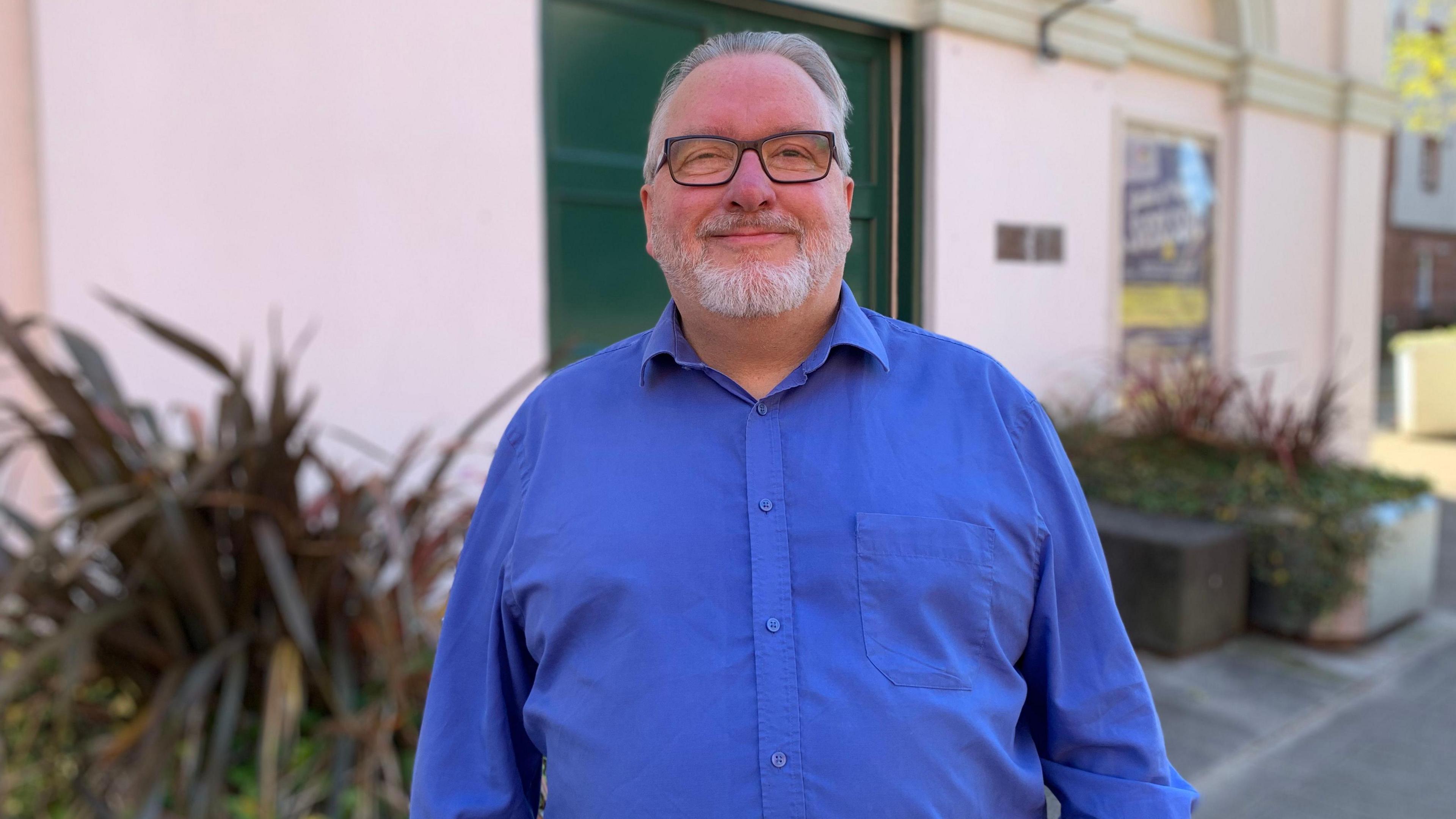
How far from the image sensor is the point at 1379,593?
5281mm

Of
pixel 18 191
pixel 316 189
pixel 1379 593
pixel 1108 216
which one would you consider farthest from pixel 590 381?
pixel 1379 593

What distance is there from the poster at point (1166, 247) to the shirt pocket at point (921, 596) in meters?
5.36

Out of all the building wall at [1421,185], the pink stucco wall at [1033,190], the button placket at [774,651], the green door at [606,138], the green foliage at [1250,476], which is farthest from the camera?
the building wall at [1421,185]

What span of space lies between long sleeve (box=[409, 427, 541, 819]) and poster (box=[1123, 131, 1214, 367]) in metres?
5.48

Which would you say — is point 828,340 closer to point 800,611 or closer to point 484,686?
point 800,611

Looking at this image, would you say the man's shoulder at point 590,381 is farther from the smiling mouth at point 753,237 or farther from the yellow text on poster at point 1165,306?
the yellow text on poster at point 1165,306

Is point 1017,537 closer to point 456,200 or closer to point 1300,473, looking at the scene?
point 456,200

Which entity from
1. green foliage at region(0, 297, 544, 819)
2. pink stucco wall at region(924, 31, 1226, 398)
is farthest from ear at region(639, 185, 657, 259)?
pink stucco wall at region(924, 31, 1226, 398)

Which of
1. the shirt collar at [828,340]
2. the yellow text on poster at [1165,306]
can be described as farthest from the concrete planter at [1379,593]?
the shirt collar at [828,340]

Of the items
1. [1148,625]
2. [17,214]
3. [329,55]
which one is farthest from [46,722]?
[1148,625]

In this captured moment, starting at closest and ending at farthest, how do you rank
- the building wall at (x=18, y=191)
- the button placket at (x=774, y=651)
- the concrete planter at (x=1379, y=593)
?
1. the button placket at (x=774, y=651)
2. the building wall at (x=18, y=191)
3. the concrete planter at (x=1379, y=593)

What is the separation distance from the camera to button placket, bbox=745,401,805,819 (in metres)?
1.26

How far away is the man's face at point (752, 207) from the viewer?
1.35 meters

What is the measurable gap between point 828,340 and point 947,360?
178mm
